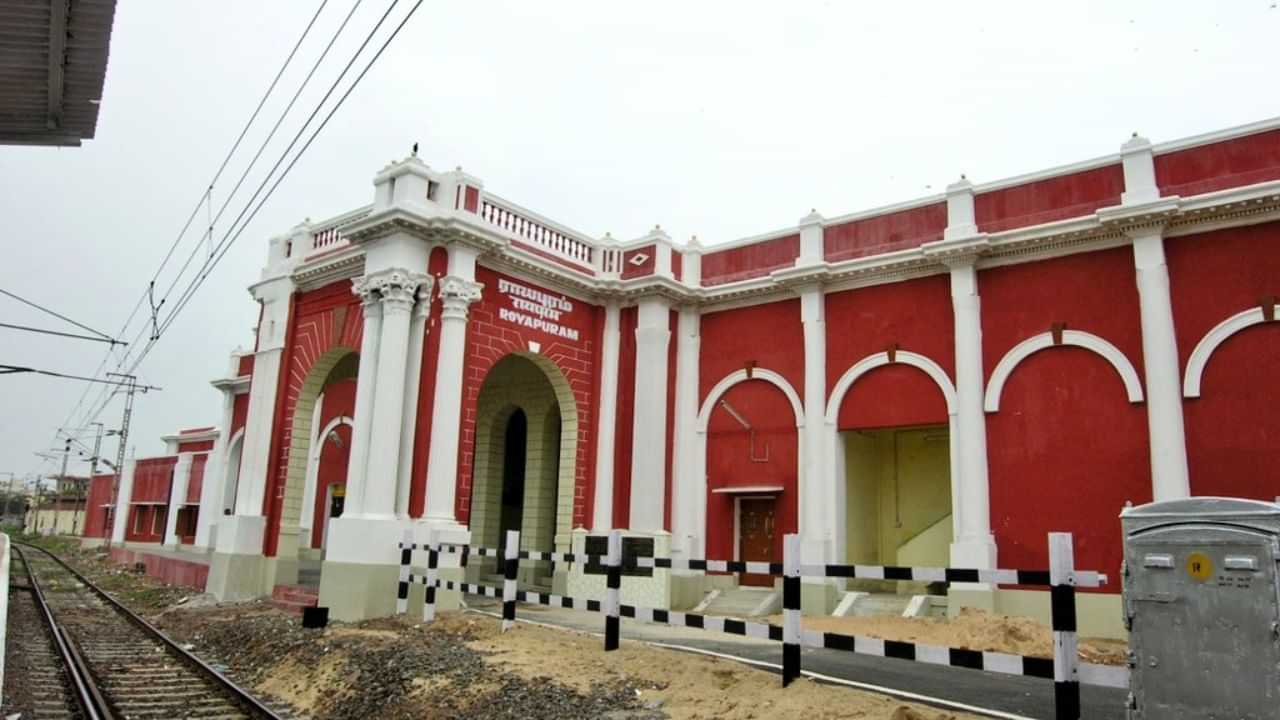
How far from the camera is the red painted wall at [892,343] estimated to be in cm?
1406

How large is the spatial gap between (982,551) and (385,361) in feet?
30.7

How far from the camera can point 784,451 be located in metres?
15.4

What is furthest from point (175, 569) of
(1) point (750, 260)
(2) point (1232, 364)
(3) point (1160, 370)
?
(2) point (1232, 364)

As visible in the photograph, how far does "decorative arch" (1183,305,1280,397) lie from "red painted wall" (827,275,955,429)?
3.22 meters

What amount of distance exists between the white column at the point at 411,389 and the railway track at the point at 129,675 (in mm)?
3502

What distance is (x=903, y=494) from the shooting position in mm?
16688

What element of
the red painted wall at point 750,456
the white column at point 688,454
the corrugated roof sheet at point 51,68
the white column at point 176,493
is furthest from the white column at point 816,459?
the white column at point 176,493

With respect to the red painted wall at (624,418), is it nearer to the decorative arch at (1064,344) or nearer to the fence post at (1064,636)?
the decorative arch at (1064,344)

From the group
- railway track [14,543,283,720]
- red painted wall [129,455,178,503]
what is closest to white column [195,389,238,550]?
red painted wall [129,455,178,503]

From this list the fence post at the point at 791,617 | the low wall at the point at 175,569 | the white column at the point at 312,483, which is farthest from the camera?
the white column at the point at 312,483

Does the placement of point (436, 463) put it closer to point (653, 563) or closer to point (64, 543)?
point (653, 563)

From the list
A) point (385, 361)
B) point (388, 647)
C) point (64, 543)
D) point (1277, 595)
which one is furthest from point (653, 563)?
point (64, 543)

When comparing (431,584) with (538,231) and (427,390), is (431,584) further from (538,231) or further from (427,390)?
(538,231)

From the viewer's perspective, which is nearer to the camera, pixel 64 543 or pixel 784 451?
pixel 784 451
